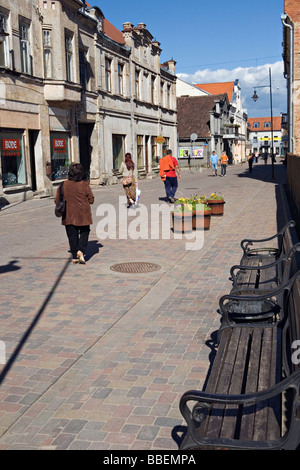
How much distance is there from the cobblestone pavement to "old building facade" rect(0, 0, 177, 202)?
9.51 metres

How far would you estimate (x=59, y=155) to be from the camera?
24438mm

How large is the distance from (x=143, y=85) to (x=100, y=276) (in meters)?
30.9

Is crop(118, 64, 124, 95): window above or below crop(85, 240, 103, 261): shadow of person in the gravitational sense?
above

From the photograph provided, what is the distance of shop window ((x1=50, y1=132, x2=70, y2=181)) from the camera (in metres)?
23.9

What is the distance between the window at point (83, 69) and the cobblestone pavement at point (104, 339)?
718 inches

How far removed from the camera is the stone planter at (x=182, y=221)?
38.7 ft

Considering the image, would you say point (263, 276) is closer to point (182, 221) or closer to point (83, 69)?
point (182, 221)

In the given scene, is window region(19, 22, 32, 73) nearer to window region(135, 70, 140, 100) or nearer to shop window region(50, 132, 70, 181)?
shop window region(50, 132, 70, 181)

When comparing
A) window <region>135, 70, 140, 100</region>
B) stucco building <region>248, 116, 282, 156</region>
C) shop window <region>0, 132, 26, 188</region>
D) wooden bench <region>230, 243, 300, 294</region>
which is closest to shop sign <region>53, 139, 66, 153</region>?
shop window <region>0, 132, 26, 188</region>

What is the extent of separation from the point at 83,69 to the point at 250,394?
26778 mm

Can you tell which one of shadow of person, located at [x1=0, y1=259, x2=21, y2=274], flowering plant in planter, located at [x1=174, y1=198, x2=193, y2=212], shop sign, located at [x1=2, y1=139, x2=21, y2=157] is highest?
shop sign, located at [x1=2, y1=139, x2=21, y2=157]

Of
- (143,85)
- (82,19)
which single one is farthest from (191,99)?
(82,19)

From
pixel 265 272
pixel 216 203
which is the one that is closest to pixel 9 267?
pixel 265 272

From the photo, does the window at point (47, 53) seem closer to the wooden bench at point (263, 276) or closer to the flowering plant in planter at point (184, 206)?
the flowering plant in planter at point (184, 206)
